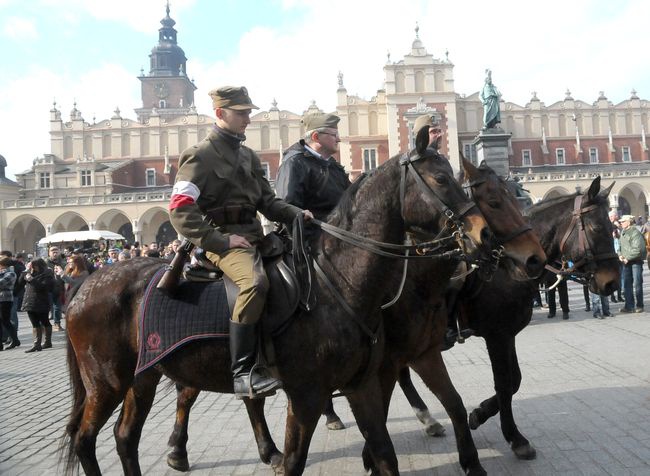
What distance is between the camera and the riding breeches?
2.81 m

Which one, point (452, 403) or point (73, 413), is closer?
point (73, 413)

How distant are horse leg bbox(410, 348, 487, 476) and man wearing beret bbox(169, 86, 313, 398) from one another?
1353mm

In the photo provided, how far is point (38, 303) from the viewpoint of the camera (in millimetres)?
11344

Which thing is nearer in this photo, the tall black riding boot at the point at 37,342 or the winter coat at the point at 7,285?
the tall black riding boot at the point at 37,342

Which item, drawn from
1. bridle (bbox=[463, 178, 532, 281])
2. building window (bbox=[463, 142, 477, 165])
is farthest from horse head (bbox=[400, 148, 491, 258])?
building window (bbox=[463, 142, 477, 165])

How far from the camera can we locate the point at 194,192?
9.80 feet

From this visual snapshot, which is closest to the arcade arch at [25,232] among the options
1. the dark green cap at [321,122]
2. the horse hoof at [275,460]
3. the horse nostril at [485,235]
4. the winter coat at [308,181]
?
the dark green cap at [321,122]

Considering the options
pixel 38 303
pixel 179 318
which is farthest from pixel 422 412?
pixel 38 303

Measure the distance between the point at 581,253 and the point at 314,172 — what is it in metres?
2.31

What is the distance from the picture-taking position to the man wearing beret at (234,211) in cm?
285

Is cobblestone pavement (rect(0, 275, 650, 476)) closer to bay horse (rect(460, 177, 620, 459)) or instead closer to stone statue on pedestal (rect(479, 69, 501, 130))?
bay horse (rect(460, 177, 620, 459))

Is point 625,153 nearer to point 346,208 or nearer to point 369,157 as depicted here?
point 369,157

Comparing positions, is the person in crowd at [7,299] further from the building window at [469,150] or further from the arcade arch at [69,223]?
the building window at [469,150]

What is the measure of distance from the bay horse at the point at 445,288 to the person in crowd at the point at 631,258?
9.03 metres
